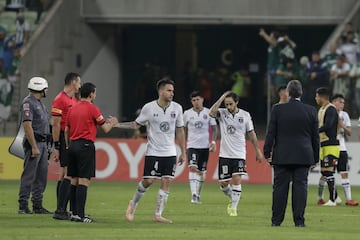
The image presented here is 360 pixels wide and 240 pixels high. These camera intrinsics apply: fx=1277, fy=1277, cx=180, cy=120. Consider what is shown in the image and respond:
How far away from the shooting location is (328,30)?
143 ft

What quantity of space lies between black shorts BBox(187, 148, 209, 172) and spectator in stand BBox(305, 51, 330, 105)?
26.1ft

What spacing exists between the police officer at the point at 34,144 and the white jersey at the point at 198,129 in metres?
6.15

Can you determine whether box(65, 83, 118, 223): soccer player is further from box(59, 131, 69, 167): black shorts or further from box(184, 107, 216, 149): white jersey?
box(184, 107, 216, 149): white jersey

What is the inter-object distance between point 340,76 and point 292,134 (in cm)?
1636

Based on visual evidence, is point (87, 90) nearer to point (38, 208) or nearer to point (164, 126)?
point (164, 126)

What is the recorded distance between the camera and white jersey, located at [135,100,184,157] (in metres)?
20.5

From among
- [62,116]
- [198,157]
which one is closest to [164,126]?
[62,116]

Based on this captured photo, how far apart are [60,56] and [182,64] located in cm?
630

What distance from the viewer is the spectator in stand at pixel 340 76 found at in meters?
35.0

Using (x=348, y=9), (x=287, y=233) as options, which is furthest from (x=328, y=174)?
(x=348, y=9)

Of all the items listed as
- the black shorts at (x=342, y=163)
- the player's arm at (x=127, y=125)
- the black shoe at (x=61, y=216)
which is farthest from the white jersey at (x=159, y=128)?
the black shorts at (x=342, y=163)

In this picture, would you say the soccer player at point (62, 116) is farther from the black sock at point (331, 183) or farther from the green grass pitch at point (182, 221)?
the black sock at point (331, 183)

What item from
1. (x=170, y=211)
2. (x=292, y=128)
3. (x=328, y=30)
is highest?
(x=328, y=30)

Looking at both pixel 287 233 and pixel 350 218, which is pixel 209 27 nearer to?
pixel 350 218
